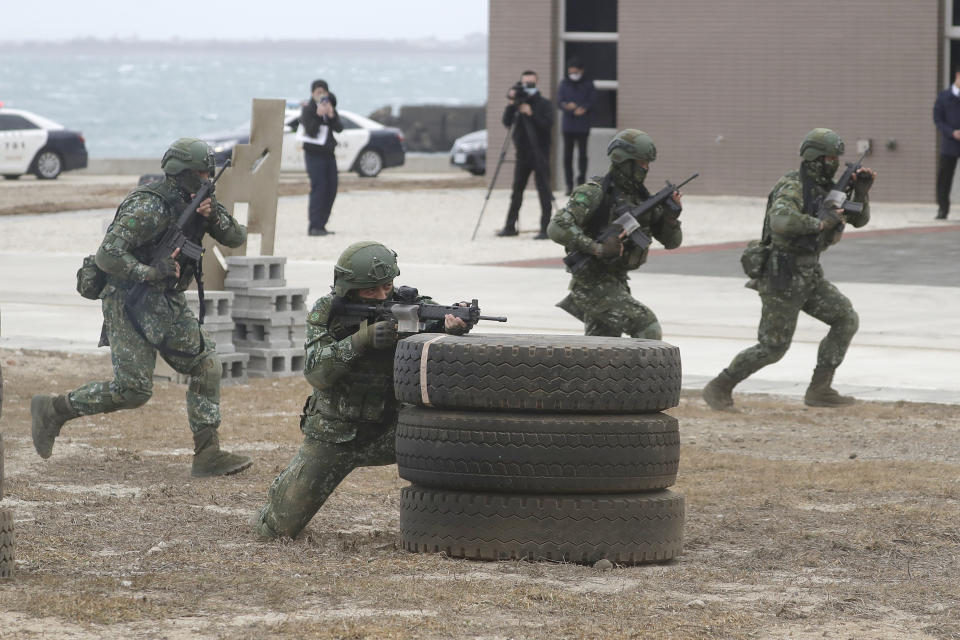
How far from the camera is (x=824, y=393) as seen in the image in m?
10.7

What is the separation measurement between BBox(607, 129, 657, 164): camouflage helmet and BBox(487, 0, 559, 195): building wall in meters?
21.2

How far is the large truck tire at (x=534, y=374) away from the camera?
6176 mm

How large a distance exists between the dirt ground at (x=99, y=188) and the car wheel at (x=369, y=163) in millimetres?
232

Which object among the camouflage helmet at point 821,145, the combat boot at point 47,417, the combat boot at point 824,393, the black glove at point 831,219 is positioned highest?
the camouflage helmet at point 821,145

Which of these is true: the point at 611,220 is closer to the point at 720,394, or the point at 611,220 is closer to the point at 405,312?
the point at 720,394

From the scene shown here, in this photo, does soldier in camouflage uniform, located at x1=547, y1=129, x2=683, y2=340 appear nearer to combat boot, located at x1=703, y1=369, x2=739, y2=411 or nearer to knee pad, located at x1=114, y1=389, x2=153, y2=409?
combat boot, located at x1=703, y1=369, x2=739, y2=411

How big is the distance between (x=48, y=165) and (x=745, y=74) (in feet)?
47.6

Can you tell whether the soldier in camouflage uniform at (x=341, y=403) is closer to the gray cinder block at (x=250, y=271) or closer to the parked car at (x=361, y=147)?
the gray cinder block at (x=250, y=271)

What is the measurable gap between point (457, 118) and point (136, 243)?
5065 centimetres

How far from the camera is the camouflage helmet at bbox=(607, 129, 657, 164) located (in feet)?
31.1

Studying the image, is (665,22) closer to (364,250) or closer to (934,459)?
(934,459)

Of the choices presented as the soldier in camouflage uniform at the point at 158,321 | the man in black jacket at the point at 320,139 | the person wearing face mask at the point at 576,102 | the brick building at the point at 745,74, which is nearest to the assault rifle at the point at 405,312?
the soldier in camouflage uniform at the point at 158,321

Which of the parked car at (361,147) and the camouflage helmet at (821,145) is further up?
the camouflage helmet at (821,145)

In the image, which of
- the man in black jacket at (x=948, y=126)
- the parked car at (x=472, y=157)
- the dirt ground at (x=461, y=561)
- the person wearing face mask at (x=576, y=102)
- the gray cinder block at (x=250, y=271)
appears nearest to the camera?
the dirt ground at (x=461, y=561)
